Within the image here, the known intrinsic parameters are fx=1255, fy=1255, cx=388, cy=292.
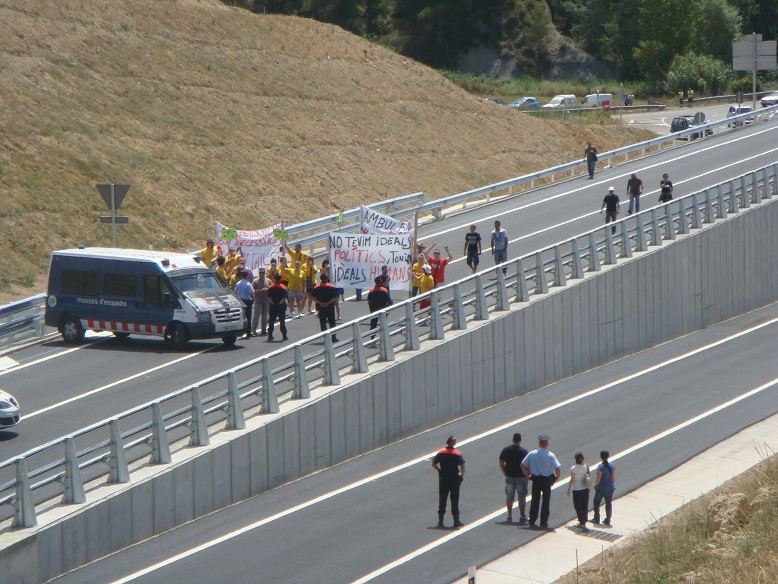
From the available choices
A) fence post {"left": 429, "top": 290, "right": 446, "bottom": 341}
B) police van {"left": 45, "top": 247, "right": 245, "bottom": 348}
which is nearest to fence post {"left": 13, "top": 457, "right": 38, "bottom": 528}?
fence post {"left": 429, "top": 290, "right": 446, "bottom": 341}

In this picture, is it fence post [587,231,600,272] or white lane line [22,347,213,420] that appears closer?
white lane line [22,347,213,420]

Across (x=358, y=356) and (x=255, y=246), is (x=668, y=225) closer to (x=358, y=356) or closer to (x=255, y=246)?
(x=255, y=246)

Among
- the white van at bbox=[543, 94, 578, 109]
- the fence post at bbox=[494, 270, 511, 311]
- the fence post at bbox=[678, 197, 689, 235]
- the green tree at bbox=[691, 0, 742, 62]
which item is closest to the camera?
the fence post at bbox=[494, 270, 511, 311]

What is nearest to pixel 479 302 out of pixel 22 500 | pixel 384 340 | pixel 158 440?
pixel 384 340

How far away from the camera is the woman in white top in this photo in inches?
620

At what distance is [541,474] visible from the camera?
15562 millimetres

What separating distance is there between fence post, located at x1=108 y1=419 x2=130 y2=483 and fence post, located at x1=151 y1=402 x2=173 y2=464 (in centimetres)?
65

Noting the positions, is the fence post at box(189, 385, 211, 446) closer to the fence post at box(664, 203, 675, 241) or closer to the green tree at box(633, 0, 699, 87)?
the fence post at box(664, 203, 675, 241)

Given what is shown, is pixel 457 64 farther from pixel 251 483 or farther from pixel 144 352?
pixel 251 483

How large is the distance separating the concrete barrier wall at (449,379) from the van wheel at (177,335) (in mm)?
5384

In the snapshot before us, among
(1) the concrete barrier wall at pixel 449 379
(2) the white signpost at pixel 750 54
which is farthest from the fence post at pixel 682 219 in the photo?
(2) the white signpost at pixel 750 54

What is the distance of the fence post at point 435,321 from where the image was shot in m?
21.6

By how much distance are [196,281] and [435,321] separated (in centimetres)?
563

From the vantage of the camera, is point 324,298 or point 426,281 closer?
point 324,298
